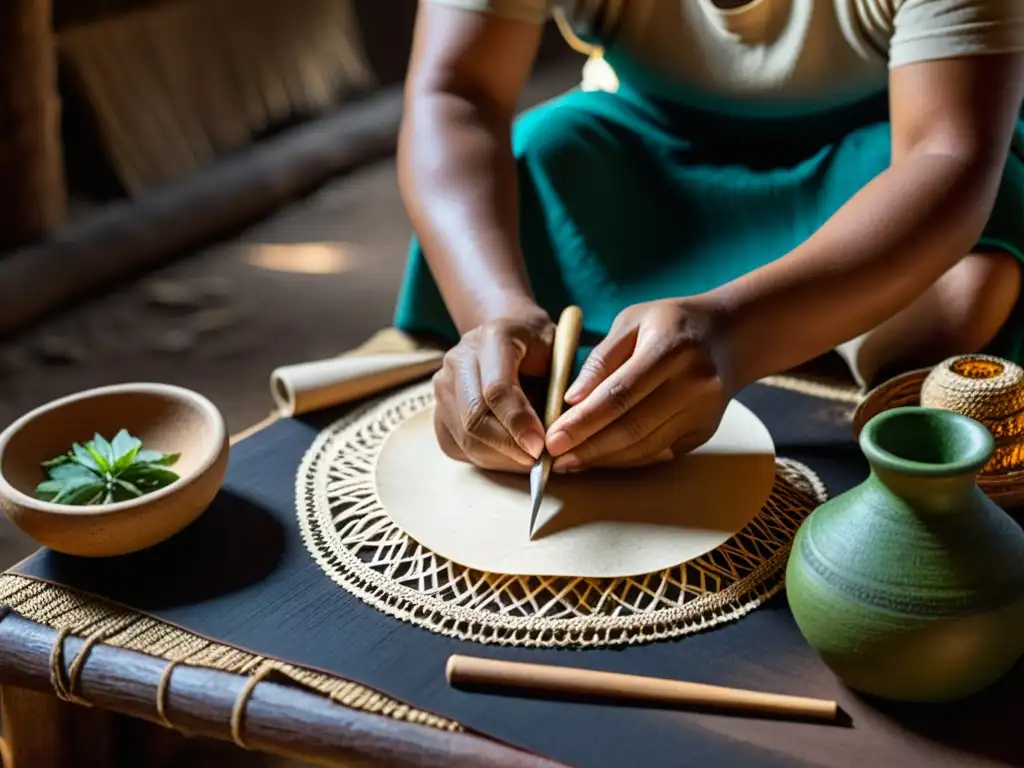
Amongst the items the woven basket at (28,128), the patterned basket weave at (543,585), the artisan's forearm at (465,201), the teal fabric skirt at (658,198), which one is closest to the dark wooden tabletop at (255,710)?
the patterned basket weave at (543,585)

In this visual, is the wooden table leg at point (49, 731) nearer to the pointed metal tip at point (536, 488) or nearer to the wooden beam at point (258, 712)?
the wooden beam at point (258, 712)

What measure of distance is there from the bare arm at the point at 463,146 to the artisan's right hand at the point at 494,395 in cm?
13

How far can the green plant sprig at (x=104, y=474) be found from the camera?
100cm

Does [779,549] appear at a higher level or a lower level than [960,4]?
lower

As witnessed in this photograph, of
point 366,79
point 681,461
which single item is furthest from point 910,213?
point 366,79

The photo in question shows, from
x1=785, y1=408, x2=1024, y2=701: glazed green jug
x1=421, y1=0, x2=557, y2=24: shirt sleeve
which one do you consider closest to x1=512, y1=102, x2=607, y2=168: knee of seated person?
x1=421, y1=0, x2=557, y2=24: shirt sleeve

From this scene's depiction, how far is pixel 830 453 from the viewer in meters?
1.14

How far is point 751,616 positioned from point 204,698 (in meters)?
0.41

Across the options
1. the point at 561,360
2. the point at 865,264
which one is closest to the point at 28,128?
the point at 561,360

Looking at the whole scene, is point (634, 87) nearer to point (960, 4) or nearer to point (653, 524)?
point (960, 4)

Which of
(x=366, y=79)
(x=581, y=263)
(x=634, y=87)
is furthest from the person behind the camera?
(x=366, y=79)

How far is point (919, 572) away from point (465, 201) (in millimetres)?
674

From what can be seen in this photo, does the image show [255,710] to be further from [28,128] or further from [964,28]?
[28,128]

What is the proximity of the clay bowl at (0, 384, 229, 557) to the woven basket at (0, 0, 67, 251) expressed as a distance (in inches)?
49.1
